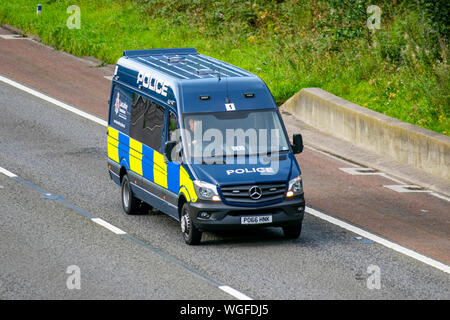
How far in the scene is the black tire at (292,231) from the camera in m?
16.2

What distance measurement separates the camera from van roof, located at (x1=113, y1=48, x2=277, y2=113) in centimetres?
1636

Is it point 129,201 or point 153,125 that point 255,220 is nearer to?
point 153,125

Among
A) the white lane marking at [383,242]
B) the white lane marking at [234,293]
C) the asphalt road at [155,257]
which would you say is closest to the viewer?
the white lane marking at [234,293]

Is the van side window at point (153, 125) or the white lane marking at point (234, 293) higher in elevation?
the van side window at point (153, 125)

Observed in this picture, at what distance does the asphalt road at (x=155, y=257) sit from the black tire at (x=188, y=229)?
0.43ft

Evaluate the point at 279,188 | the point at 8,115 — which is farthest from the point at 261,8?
the point at 279,188

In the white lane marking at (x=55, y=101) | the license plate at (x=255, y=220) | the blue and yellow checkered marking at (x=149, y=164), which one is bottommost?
the white lane marking at (x=55, y=101)

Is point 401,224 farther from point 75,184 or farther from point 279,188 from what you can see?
point 75,184

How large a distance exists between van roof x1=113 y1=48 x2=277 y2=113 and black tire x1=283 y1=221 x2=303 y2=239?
1.96 meters

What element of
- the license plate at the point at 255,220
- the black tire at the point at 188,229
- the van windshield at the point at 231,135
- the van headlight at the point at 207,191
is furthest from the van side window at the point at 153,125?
the license plate at the point at 255,220

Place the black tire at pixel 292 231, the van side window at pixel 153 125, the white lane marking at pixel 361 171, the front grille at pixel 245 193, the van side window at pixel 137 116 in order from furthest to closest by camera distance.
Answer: the white lane marking at pixel 361 171
the van side window at pixel 137 116
the van side window at pixel 153 125
the black tire at pixel 292 231
the front grille at pixel 245 193

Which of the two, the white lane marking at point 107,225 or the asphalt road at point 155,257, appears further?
the white lane marking at point 107,225

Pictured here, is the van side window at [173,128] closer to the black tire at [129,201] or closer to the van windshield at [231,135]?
the van windshield at [231,135]

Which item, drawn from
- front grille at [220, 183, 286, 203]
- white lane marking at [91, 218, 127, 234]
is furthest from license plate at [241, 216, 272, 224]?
white lane marking at [91, 218, 127, 234]
